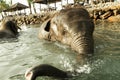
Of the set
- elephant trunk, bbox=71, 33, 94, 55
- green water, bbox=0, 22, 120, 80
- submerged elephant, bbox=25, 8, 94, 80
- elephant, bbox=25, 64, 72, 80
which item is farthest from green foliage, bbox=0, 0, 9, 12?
elephant, bbox=25, 64, 72, 80

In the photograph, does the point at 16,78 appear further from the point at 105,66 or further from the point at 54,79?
the point at 105,66

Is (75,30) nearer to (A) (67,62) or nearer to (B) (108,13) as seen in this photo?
(A) (67,62)

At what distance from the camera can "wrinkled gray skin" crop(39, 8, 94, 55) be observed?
5.63 metres

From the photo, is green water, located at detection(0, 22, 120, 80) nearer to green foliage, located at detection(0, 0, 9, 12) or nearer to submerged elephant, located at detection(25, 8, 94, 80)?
submerged elephant, located at detection(25, 8, 94, 80)

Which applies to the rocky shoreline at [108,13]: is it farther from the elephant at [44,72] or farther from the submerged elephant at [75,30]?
the elephant at [44,72]

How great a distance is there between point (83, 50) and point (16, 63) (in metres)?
1.93

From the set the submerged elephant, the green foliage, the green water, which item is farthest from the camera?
the green foliage

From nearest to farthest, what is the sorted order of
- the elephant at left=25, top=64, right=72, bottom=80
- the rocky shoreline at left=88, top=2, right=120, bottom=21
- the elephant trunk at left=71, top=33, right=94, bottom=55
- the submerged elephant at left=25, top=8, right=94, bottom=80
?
1. the elephant at left=25, top=64, right=72, bottom=80
2. the elephant trunk at left=71, top=33, right=94, bottom=55
3. the submerged elephant at left=25, top=8, right=94, bottom=80
4. the rocky shoreline at left=88, top=2, right=120, bottom=21

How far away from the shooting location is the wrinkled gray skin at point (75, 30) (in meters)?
5.63

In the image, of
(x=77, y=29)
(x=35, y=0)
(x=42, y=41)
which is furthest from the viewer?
(x=35, y=0)

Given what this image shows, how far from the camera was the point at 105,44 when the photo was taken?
7.68 m

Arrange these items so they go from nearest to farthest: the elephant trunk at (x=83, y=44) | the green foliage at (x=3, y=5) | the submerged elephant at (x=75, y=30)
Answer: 1. the elephant trunk at (x=83, y=44)
2. the submerged elephant at (x=75, y=30)
3. the green foliage at (x=3, y=5)

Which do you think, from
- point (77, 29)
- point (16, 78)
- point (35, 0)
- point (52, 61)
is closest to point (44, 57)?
point (52, 61)

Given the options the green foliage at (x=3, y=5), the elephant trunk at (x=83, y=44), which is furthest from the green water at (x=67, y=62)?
the green foliage at (x=3, y=5)
